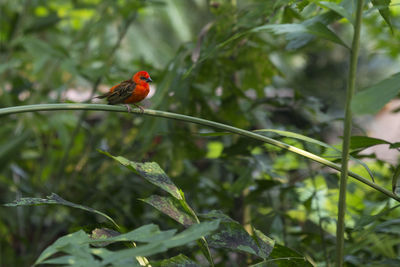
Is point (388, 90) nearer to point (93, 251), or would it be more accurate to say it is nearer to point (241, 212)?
point (93, 251)

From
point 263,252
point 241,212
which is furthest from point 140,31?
point 263,252

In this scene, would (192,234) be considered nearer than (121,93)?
Yes

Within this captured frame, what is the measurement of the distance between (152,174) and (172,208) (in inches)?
1.7

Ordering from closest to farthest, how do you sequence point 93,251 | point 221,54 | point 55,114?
point 93,251 < point 221,54 < point 55,114

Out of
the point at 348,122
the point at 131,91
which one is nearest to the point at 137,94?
the point at 131,91

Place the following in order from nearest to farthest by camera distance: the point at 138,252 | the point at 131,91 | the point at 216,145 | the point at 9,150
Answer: the point at 138,252, the point at 131,91, the point at 9,150, the point at 216,145

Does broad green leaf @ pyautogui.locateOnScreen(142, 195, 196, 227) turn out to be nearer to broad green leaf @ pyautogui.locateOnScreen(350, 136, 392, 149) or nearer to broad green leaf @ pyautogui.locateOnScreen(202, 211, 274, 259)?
broad green leaf @ pyautogui.locateOnScreen(202, 211, 274, 259)

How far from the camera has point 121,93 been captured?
0.72m

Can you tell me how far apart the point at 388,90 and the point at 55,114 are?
42.3 inches

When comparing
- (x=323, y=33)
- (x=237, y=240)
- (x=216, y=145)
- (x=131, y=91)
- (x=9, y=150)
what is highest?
(x=323, y=33)

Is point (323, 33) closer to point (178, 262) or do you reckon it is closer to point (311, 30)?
point (311, 30)

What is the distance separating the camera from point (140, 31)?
620 cm

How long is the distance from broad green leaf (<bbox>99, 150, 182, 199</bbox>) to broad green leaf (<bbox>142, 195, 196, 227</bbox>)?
0.06 feet

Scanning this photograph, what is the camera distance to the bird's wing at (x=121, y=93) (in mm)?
713
